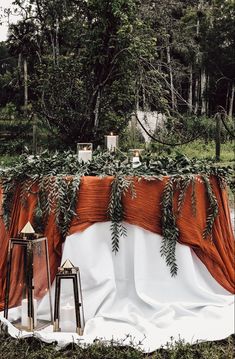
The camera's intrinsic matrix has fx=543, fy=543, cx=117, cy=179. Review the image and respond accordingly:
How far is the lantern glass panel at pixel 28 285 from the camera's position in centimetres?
299

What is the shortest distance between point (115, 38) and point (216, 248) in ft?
31.7

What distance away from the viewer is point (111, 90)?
13211 millimetres

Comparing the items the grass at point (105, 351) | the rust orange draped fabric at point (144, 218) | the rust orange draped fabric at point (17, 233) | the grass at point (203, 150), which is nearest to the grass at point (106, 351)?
the grass at point (105, 351)

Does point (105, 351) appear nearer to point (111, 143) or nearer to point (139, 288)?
point (139, 288)

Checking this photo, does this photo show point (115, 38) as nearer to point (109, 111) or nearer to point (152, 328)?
point (109, 111)

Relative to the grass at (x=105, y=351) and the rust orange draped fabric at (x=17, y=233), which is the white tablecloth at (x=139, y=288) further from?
the grass at (x=105, y=351)

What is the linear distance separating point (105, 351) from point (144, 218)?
82cm

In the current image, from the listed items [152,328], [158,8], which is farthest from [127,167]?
[158,8]

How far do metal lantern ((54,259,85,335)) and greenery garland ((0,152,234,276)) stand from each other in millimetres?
352

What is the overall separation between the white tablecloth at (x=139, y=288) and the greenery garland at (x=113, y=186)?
7 centimetres

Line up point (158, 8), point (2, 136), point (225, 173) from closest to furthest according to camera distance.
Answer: point (225, 173)
point (2, 136)
point (158, 8)

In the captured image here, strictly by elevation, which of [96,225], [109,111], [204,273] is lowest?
[204,273]

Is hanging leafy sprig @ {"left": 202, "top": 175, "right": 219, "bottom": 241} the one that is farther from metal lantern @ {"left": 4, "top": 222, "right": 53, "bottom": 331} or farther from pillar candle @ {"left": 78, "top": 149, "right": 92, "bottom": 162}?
metal lantern @ {"left": 4, "top": 222, "right": 53, "bottom": 331}

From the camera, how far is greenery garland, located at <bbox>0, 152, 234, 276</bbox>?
3.21 metres
